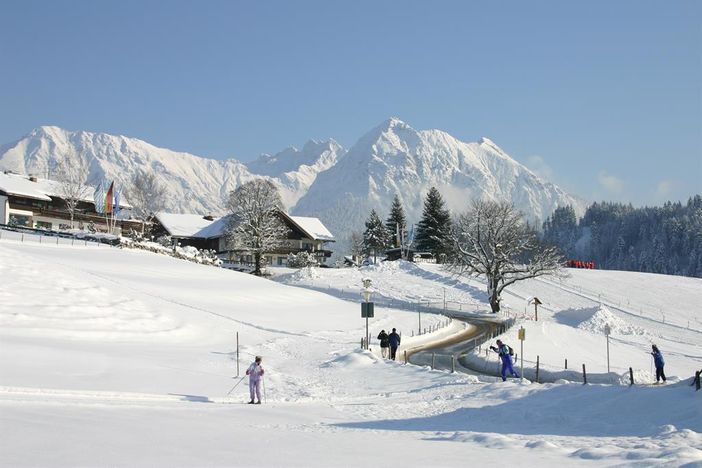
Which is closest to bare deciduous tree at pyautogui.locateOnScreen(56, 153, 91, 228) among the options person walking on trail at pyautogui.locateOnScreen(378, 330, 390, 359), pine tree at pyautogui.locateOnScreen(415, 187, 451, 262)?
pine tree at pyautogui.locateOnScreen(415, 187, 451, 262)

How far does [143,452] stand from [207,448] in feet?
3.87

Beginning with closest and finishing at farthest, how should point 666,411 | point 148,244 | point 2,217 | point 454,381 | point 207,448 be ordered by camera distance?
point 207,448 → point 666,411 → point 454,381 → point 148,244 → point 2,217

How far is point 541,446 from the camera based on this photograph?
12.2 meters

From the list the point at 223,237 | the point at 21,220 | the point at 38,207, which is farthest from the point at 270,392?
the point at 223,237

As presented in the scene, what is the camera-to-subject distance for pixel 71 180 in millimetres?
86500

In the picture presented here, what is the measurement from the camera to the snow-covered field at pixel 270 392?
36.2 ft

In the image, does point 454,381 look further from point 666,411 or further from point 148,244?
point 148,244

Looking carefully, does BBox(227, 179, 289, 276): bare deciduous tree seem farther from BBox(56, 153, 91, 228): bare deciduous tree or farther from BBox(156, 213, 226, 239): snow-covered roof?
BBox(56, 153, 91, 228): bare deciduous tree

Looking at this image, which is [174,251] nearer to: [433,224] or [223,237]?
[223,237]

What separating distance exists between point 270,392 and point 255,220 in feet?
197

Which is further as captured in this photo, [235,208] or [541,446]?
[235,208]

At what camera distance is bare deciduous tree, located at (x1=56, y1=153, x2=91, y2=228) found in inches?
3314

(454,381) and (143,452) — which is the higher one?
(143,452)

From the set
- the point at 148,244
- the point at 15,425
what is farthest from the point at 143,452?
the point at 148,244
